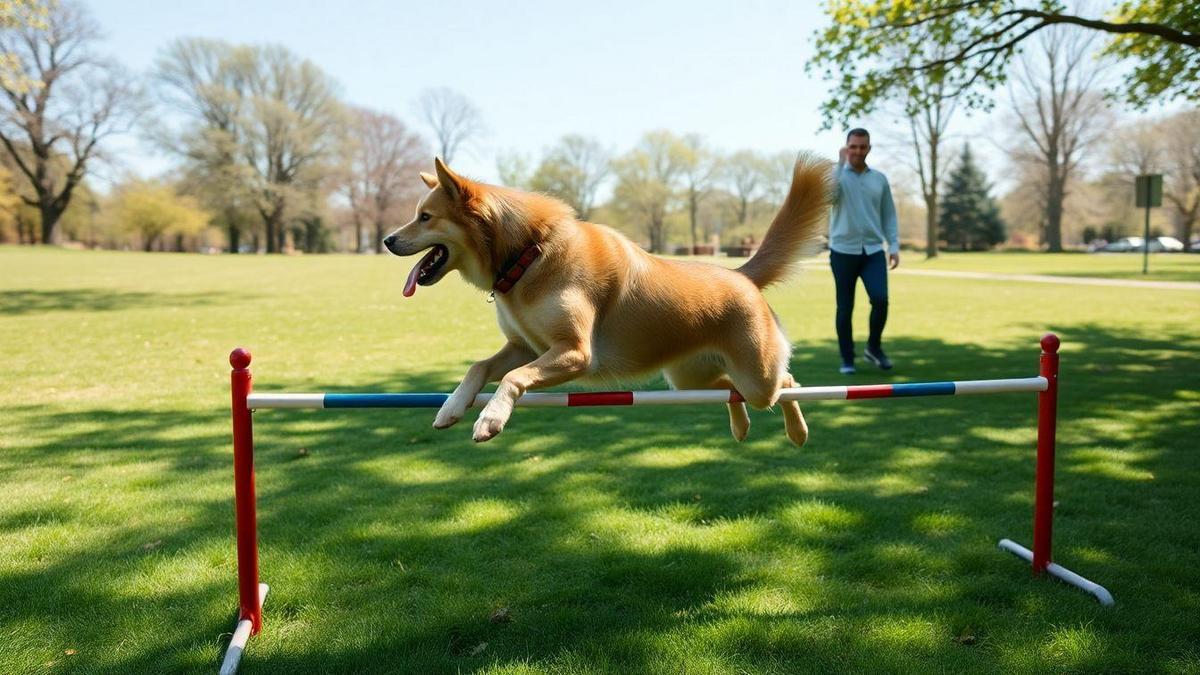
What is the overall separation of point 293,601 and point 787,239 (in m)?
3.21

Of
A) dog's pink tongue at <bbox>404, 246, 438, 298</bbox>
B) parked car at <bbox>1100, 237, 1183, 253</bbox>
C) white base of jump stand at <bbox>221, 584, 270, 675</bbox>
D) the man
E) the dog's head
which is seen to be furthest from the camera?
parked car at <bbox>1100, 237, 1183, 253</bbox>

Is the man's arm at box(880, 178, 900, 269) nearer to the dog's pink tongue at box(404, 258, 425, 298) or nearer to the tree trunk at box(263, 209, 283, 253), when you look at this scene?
the dog's pink tongue at box(404, 258, 425, 298)

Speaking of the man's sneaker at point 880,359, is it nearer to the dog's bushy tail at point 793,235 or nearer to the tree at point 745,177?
the dog's bushy tail at point 793,235

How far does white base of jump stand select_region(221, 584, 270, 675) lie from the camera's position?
2900 mm

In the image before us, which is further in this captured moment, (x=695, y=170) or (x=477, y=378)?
(x=695, y=170)

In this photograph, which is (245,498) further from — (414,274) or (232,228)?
(232,228)

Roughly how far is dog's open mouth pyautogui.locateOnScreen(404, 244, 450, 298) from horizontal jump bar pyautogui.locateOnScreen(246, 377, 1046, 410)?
50 cm

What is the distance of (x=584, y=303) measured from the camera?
11.6 feet

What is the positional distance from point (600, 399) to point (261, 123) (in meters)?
71.0

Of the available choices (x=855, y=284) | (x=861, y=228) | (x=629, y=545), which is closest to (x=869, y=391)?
(x=629, y=545)

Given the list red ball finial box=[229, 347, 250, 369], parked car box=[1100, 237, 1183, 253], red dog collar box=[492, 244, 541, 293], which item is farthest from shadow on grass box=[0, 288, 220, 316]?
parked car box=[1100, 237, 1183, 253]

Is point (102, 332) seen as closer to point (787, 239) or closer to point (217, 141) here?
point (787, 239)

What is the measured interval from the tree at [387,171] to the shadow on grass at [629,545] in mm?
72729

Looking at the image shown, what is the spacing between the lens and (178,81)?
214ft
